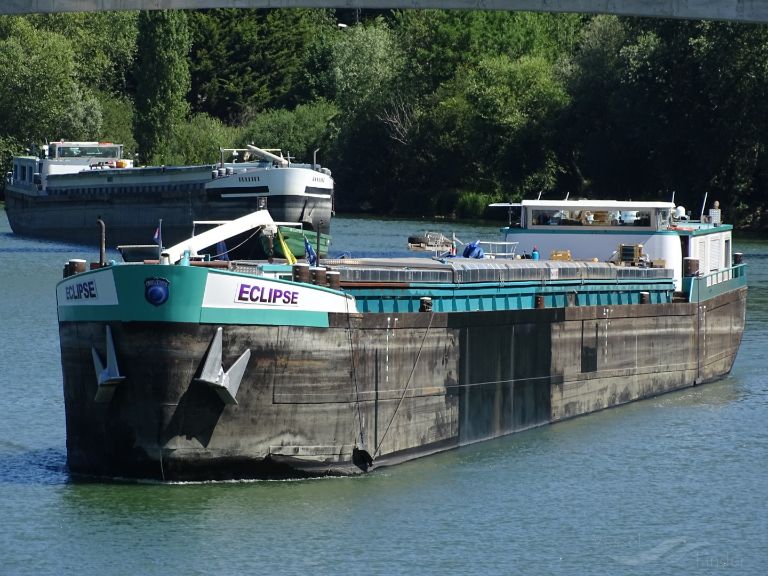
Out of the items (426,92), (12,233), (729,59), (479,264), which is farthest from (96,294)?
(426,92)

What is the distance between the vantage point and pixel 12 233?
8994 centimetres

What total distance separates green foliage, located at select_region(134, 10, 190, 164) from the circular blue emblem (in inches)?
3549

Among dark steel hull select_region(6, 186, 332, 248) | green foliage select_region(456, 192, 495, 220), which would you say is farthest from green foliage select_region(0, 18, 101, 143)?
green foliage select_region(456, 192, 495, 220)

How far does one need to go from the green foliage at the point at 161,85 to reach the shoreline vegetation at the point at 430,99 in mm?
119

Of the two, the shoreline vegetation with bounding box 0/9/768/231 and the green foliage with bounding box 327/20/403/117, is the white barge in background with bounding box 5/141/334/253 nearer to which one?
the shoreline vegetation with bounding box 0/9/768/231

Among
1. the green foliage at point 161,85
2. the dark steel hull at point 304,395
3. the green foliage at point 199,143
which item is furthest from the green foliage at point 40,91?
the dark steel hull at point 304,395

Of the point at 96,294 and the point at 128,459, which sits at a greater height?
the point at 96,294

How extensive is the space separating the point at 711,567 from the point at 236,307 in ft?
23.5

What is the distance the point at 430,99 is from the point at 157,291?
82.6m

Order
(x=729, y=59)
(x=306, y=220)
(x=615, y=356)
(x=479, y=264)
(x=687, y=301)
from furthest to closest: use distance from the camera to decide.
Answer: (x=729, y=59) → (x=306, y=220) → (x=687, y=301) → (x=615, y=356) → (x=479, y=264)

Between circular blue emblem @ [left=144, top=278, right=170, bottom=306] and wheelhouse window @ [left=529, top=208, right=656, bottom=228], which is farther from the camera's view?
wheelhouse window @ [left=529, top=208, right=656, bottom=228]

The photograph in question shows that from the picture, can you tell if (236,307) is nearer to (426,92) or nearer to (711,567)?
(711,567)

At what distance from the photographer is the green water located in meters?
20.4

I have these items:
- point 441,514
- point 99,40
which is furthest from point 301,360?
point 99,40
